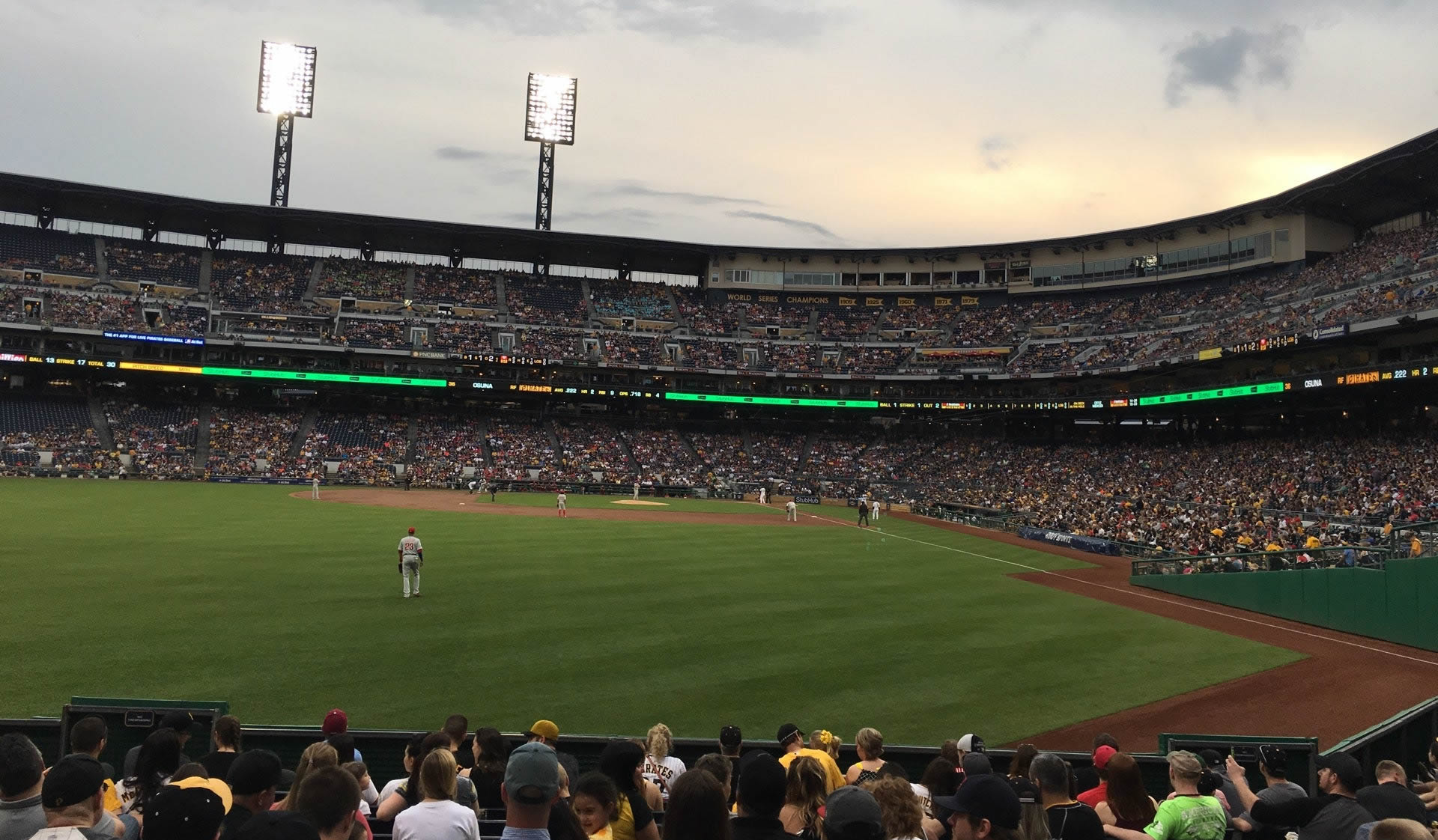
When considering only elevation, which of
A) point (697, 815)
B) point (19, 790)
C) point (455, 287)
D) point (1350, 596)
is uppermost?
point (455, 287)

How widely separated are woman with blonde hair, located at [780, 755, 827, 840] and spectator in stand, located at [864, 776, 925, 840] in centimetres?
66

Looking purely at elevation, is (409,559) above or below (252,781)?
below

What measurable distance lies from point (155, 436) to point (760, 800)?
68.5m

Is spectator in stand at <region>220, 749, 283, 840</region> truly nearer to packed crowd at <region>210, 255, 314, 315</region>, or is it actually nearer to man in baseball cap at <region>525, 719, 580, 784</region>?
man in baseball cap at <region>525, 719, 580, 784</region>

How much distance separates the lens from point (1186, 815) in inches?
213

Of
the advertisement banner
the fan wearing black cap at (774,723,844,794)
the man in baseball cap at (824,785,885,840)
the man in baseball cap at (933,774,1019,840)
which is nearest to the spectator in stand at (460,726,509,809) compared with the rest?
the fan wearing black cap at (774,723,844,794)

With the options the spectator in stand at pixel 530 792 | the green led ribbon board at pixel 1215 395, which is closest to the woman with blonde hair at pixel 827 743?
the spectator in stand at pixel 530 792

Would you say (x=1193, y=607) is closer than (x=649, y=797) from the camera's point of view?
No

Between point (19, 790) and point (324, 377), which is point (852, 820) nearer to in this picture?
point (19, 790)

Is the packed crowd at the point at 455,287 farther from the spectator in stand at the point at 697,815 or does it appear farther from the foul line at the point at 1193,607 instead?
the spectator in stand at the point at 697,815

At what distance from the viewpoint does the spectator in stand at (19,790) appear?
4.25 m

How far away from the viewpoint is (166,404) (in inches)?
2506

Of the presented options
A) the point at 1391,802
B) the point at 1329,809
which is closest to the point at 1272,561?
the point at 1391,802

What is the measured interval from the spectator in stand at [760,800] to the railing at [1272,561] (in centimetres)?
2292
